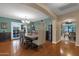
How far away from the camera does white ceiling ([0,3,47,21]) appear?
1.74 m

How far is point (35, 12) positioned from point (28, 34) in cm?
50

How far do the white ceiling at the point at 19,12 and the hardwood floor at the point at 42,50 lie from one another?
574 mm

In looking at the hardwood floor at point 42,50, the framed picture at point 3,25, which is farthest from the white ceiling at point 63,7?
the framed picture at point 3,25

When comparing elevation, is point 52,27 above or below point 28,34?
above

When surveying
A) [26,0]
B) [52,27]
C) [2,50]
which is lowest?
[2,50]

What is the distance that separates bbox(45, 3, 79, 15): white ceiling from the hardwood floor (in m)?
0.70

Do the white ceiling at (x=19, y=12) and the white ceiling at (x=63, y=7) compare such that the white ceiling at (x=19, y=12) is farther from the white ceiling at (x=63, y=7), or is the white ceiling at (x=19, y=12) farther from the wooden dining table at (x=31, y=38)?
the wooden dining table at (x=31, y=38)

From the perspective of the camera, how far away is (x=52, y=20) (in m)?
1.90

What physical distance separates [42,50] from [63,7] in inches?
40.2

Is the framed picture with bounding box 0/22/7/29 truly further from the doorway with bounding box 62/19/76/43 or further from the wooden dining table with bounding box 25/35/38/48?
the doorway with bounding box 62/19/76/43

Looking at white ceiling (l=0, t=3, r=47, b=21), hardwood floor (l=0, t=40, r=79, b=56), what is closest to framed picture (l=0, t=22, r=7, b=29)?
white ceiling (l=0, t=3, r=47, b=21)

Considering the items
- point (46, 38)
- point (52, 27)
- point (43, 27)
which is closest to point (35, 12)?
point (43, 27)

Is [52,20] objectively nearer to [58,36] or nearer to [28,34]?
[58,36]

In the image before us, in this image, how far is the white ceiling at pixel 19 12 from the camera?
5.72 ft
